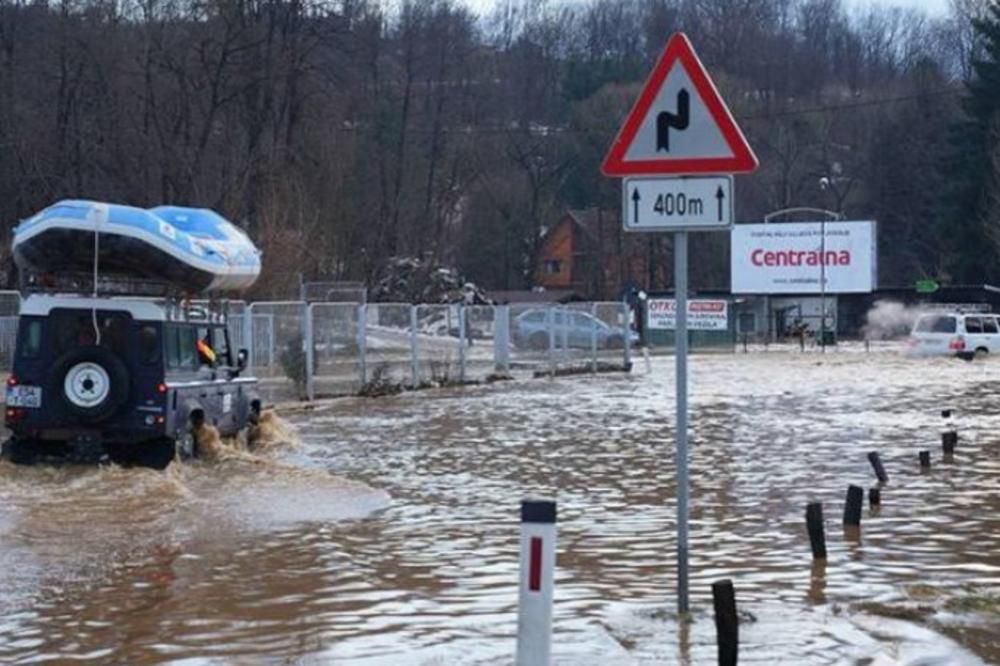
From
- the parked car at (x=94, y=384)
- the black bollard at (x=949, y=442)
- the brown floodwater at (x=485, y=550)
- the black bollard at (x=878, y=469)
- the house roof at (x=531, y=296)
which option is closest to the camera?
the brown floodwater at (x=485, y=550)

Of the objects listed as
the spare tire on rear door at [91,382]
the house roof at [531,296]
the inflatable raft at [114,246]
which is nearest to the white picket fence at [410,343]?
the inflatable raft at [114,246]

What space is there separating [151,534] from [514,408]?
Result: 624 inches

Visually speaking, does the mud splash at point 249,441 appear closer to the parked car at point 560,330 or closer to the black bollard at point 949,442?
the black bollard at point 949,442

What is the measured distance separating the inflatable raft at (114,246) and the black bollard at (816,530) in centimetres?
795

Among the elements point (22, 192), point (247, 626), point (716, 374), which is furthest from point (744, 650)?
point (22, 192)

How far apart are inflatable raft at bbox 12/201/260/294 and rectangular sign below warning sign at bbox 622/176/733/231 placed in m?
8.61

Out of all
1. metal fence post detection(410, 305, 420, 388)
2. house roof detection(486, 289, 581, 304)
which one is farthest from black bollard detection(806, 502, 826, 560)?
house roof detection(486, 289, 581, 304)

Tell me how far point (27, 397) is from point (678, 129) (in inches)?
378

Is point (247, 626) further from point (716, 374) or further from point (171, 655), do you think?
point (716, 374)

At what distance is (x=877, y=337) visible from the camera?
259ft

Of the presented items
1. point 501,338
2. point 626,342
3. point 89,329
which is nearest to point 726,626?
point 89,329

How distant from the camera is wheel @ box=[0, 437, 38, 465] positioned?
655 inches

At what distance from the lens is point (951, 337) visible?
166 ft

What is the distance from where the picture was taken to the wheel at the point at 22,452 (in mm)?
16625
